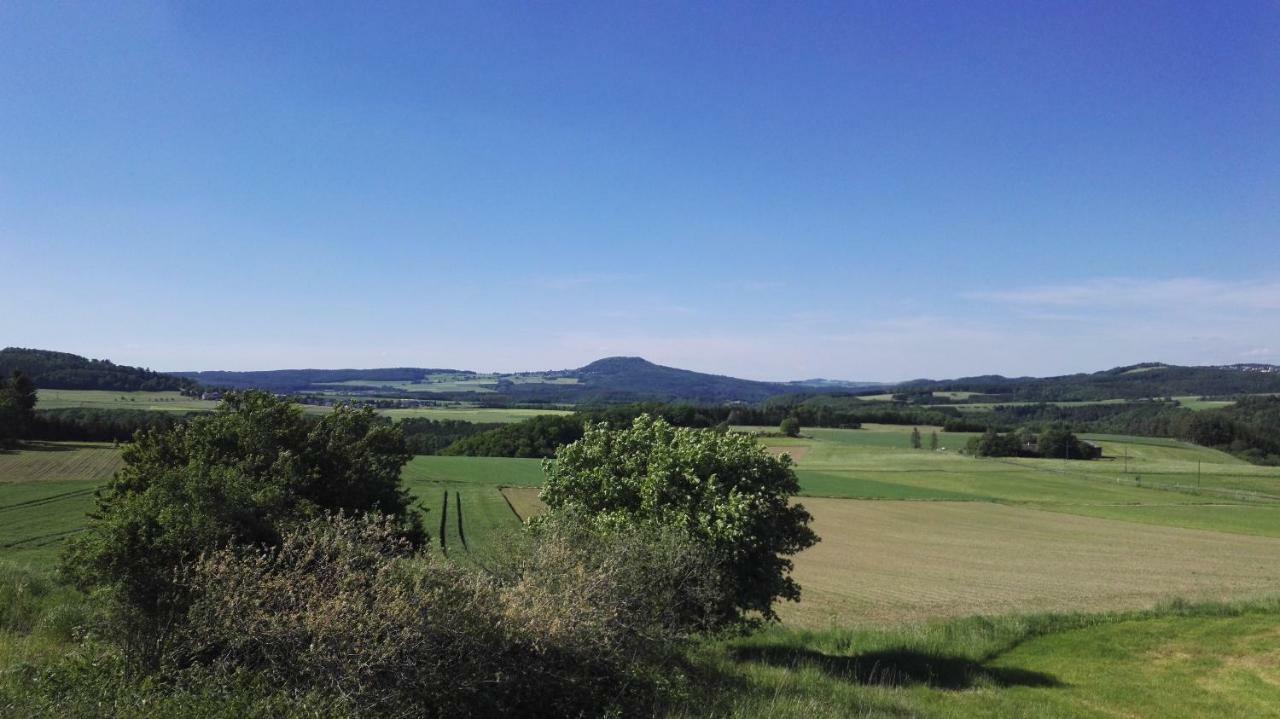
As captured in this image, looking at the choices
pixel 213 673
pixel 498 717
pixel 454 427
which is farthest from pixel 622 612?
pixel 454 427

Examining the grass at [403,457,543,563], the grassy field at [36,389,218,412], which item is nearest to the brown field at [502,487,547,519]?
the grass at [403,457,543,563]

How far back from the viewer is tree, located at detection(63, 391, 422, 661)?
1094cm

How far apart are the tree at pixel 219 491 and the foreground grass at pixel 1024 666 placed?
7381 mm

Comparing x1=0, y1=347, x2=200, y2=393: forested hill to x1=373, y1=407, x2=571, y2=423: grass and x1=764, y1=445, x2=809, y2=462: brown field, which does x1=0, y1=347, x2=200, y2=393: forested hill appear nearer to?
x1=373, y1=407, x2=571, y2=423: grass

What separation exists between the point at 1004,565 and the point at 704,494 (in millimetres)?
29576

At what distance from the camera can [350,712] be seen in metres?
6.06

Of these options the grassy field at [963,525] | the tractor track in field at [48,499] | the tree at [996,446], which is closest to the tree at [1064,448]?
the tree at [996,446]

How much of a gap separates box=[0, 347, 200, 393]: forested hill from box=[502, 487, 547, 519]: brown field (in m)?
111

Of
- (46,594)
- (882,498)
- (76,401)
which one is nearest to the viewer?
(46,594)

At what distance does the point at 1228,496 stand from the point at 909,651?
6795 cm

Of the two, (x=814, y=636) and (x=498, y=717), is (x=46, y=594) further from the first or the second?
(x=814, y=636)

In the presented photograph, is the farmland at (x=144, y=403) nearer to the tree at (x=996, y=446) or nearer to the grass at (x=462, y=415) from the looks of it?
the grass at (x=462, y=415)

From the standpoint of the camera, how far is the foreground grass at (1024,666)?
11133 millimetres

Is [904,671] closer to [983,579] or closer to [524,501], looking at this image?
[983,579]
